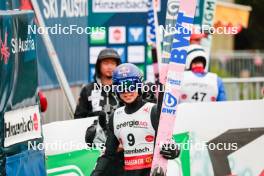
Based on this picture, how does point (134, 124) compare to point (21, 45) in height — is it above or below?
below

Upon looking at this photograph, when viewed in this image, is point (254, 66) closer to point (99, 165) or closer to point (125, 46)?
point (125, 46)

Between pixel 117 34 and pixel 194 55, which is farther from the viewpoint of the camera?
pixel 117 34

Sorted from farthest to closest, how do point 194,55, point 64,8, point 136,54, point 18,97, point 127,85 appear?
point 136,54
point 64,8
point 194,55
point 127,85
point 18,97

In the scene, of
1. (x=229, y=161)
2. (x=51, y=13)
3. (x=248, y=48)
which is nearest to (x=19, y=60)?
(x=229, y=161)

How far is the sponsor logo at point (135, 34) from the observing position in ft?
50.2

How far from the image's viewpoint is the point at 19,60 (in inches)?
334

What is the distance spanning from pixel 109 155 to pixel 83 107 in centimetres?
211

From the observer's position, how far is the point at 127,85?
32.1ft

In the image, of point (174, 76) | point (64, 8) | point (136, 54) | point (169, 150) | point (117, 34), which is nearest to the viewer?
point (174, 76)

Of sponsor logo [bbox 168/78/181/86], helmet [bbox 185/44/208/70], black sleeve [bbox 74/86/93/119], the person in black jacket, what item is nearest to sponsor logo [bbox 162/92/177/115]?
sponsor logo [bbox 168/78/181/86]

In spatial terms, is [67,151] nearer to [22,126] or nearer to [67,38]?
[22,126]

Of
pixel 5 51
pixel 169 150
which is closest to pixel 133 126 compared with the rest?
pixel 169 150

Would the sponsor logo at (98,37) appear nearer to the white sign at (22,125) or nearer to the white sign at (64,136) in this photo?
the white sign at (64,136)

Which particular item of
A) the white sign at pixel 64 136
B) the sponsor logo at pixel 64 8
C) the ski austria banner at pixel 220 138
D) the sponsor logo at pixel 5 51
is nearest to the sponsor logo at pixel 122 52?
the sponsor logo at pixel 64 8
